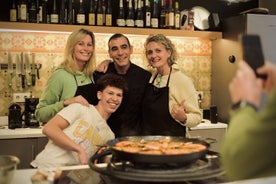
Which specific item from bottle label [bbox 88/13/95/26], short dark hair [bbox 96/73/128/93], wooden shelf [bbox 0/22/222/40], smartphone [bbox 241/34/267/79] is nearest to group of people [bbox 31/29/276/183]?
short dark hair [bbox 96/73/128/93]

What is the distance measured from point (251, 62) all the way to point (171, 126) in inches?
60.9

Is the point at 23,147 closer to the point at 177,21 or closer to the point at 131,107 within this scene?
the point at 131,107

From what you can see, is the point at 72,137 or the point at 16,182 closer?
the point at 16,182

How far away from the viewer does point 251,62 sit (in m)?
0.79

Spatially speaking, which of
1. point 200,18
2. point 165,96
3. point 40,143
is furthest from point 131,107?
point 200,18

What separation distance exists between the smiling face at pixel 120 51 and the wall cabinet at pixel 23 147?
98 centimetres

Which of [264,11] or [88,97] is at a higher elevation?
[264,11]

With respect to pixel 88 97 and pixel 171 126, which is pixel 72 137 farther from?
pixel 171 126

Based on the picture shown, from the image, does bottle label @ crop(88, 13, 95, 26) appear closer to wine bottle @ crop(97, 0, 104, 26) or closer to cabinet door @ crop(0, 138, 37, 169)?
wine bottle @ crop(97, 0, 104, 26)

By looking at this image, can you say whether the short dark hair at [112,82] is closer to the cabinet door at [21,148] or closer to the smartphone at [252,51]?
the cabinet door at [21,148]

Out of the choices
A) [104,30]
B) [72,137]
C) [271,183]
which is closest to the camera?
[271,183]

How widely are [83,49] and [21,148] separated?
102cm

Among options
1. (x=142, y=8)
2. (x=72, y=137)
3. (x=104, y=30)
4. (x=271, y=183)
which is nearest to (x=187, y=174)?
(x=271, y=183)

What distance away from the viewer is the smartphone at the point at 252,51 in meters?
0.78
